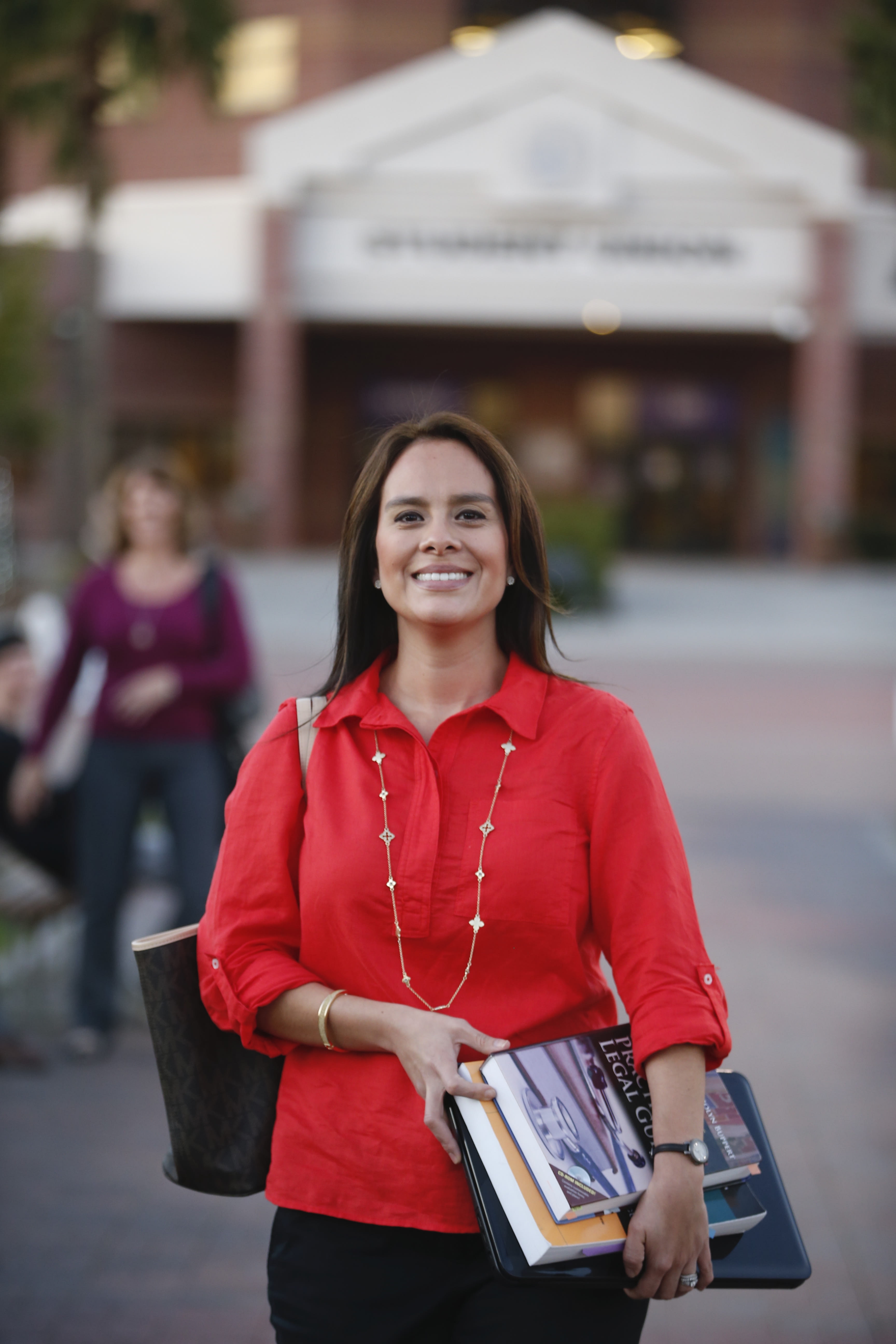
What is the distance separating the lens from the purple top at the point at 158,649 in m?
4.86

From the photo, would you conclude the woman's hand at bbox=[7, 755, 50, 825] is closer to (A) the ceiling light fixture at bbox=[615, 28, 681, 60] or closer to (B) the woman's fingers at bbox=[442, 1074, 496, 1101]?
(B) the woman's fingers at bbox=[442, 1074, 496, 1101]

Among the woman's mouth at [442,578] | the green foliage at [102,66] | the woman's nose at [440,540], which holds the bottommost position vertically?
the woman's mouth at [442,578]

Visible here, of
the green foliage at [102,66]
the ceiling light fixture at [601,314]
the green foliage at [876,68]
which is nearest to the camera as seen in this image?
the green foliage at [876,68]

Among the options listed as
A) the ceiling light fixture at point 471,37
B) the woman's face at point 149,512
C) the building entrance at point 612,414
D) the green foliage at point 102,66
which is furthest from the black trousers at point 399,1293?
the building entrance at point 612,414

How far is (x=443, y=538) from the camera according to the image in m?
2.04

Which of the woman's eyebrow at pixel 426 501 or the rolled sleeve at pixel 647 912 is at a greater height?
the woman's eyebrow at pixel 426 501

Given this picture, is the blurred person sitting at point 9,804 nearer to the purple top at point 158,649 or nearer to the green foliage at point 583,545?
the purple top at point 158,649

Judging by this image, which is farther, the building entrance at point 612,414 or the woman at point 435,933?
the building entrance at point 612,414

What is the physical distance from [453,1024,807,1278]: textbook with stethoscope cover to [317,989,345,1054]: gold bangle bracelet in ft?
0.67

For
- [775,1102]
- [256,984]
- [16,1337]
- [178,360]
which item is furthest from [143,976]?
[178,360]

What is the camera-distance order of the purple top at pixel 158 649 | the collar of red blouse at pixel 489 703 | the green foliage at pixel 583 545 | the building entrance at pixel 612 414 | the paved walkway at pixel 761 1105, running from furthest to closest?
the building entrance at pixel 612 414 < the green foliage at pixel 583 545 < the purple top at pixel 158 649 < the paved walkway at pixel 761 1105 < the collar of red blouse at pixel 489 703

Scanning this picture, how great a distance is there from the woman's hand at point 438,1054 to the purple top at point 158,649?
307 cm

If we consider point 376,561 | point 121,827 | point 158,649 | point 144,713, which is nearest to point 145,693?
point 144,713

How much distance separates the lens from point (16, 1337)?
3266 mm
